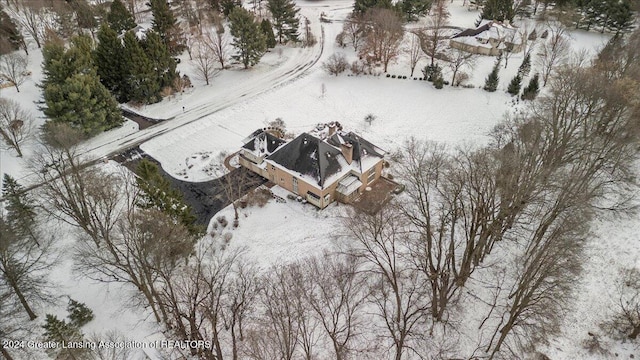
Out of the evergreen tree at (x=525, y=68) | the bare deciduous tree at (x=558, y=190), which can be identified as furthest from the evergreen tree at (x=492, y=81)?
Answer: the bare deciduous tree at (x=558, y=190)

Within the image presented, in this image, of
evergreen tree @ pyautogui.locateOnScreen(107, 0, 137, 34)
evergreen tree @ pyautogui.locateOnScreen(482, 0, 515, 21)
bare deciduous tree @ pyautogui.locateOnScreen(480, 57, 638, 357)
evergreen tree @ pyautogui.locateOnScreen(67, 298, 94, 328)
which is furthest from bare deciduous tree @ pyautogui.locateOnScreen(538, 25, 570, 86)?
evergreen tree @ pyautogui.locateOnScreen(107, 0, 137, 34)

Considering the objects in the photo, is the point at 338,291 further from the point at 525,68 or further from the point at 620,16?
the point at 620,16

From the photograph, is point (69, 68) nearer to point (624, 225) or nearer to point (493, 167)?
point (493, 167)

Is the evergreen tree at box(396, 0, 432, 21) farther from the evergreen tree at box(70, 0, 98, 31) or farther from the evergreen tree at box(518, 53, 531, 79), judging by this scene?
the evergreen tree at box(70, 0, 98, 31)

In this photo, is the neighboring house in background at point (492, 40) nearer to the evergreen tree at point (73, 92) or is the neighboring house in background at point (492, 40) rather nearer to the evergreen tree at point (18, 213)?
the evergreen tree at point (73, 92)

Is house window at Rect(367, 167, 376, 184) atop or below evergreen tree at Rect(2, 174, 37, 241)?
below

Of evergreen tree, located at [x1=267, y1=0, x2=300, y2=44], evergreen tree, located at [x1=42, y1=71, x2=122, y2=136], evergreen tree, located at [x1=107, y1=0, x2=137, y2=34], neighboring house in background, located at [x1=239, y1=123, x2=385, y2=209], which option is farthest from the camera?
evergreen tree, located at [x1=267, y1=0, x2=300, y2=44]

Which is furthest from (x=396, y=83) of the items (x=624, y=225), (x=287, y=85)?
(x=624, y=225)
